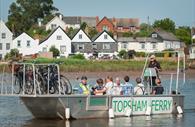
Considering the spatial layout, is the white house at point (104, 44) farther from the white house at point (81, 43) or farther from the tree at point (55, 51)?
the tree at point (55, 51)

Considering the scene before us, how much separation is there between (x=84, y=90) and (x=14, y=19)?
126984 mm

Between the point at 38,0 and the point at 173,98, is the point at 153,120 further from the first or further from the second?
the point at 38,0

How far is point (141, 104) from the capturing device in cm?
2503

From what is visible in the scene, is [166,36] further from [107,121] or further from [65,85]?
[65,85]

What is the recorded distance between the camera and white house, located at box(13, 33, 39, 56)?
350 feet

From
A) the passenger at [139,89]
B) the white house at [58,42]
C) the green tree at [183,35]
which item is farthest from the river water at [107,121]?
the green tree at [183,35]

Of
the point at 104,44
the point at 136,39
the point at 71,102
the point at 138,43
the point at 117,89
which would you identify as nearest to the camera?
the point at 71,102

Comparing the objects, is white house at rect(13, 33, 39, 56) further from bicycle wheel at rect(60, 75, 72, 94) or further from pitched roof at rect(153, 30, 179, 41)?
bicycle wheel at rect(60, 75, 72, 94)

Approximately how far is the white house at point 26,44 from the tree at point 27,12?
3478 centimetres

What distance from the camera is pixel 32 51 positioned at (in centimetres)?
10688

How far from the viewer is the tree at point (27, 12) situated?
148 meters

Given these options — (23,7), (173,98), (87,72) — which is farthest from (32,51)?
(173,98)

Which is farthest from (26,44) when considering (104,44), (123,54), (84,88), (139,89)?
(84,88)

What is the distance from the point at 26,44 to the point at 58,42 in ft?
19.0
